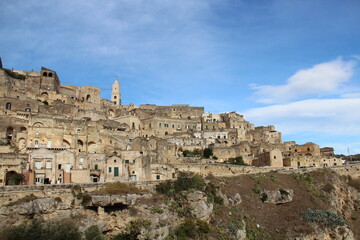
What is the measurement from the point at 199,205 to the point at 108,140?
20.4 meters

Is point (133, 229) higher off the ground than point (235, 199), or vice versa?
point (235, 199)

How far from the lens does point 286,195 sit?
145 ft

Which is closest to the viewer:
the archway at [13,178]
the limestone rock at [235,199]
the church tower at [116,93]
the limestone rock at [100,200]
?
the limestone rock at [100,200]

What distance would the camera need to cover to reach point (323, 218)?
131ft

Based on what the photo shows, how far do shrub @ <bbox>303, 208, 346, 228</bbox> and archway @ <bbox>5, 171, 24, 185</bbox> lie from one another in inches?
1225

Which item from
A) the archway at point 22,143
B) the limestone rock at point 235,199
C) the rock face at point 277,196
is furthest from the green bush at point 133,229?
the archway at point 22,143

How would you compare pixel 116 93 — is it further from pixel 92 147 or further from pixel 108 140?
pixel 92 147

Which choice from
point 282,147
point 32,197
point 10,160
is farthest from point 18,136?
point 282,147

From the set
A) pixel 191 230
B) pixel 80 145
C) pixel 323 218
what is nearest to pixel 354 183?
pixel 323 218

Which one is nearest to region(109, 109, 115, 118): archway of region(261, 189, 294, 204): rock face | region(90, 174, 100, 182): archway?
region(90, 174, 100, 182): archway

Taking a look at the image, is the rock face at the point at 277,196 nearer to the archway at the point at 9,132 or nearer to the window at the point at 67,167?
the window at the point at 67,167

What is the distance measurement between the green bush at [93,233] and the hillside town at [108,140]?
856 cm

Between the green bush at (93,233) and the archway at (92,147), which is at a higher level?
the archway at (92,147)

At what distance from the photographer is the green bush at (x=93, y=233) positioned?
1155 inches
